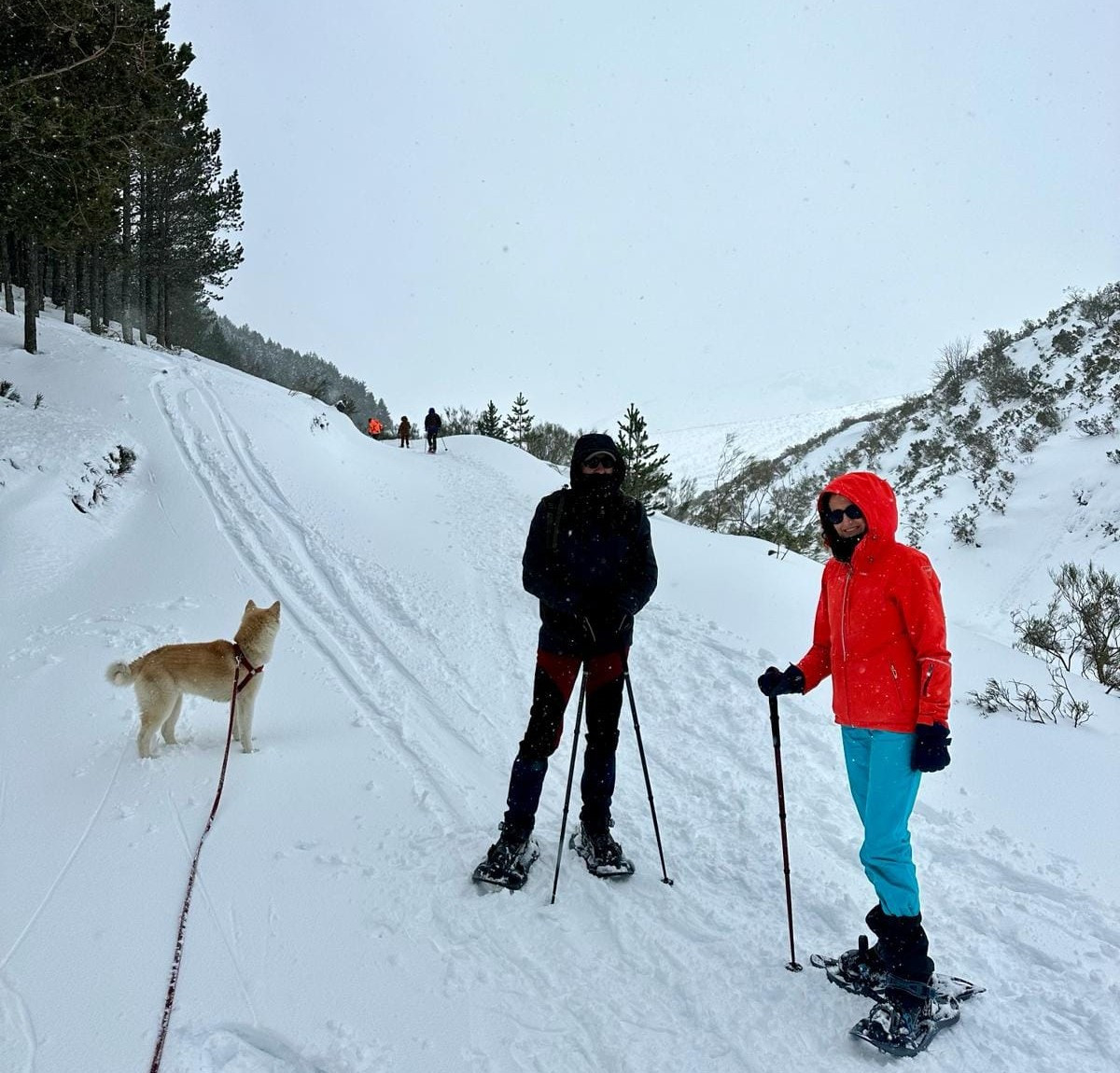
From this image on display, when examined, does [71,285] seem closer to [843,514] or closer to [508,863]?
[508,863]

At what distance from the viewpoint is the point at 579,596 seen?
3408 mm

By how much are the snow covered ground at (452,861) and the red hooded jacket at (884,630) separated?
4.27 feet

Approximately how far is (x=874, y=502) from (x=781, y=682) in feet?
3.28

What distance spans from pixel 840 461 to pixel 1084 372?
28.3 ft

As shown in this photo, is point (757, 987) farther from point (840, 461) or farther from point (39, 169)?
point (840, 461)

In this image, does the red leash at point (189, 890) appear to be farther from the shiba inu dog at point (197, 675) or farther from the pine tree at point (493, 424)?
the pine tree at point (493, 424)

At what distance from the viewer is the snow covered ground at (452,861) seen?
253 cm

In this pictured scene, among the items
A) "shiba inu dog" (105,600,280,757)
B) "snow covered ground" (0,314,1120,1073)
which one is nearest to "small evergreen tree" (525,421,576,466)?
"snow covered ground" (0,314,1120,1073)

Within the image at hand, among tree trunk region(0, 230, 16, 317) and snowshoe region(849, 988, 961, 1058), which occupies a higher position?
tree trunk region(0, 230, 16, 317)

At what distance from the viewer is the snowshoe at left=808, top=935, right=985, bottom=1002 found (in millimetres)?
2679

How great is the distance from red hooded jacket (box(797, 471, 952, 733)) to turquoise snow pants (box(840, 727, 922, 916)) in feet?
0.31

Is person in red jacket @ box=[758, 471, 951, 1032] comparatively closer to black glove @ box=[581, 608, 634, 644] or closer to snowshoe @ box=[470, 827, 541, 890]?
black glove @ box=[581, 608, 634, 644]

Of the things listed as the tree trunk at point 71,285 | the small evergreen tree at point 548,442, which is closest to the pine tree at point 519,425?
the small evergreen tree at point 548,442

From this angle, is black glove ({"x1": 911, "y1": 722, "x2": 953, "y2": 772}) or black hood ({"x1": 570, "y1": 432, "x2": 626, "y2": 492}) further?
black hood ({"x1": 570, "y1": 432, "x2": 626, "y2": 492})
